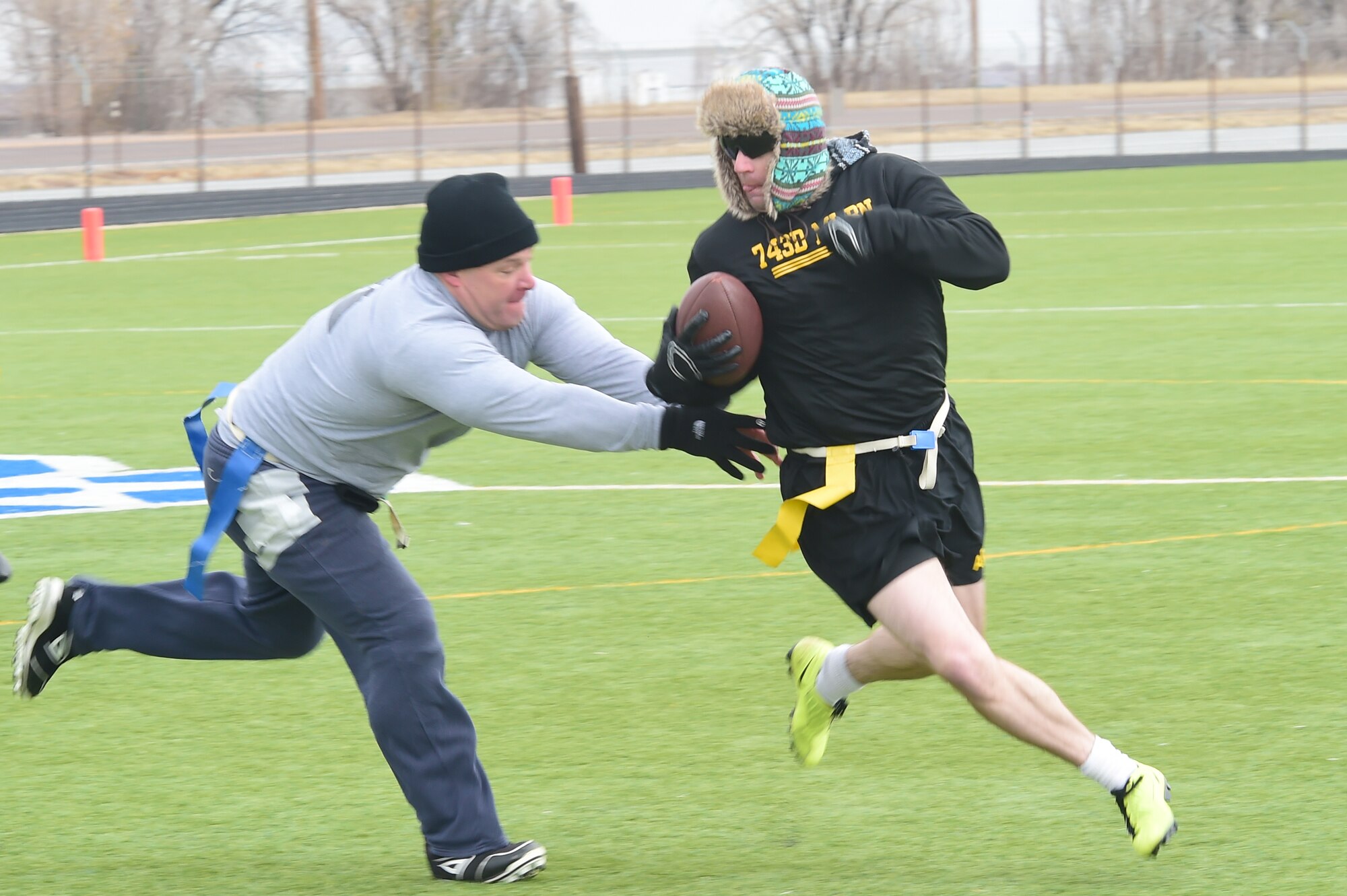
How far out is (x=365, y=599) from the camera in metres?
4.62

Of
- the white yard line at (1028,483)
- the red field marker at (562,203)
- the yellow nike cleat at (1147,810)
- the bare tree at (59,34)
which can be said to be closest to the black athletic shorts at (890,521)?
the yellow nike cleat at (1147,810)

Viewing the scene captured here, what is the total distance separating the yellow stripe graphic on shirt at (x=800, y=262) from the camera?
4.68 meters

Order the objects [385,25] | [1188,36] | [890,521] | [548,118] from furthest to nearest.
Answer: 1. [1188,36]
2. [385,25]
3. [548,118]
4. [890,521]

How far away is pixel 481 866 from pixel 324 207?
3062cm

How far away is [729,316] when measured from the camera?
4.66 metres

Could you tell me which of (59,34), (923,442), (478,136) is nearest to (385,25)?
(59,34)

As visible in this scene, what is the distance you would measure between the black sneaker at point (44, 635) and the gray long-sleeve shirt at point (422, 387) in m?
0.86

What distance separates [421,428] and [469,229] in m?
0.55

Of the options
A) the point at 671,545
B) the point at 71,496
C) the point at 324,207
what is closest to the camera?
the point at 671,545

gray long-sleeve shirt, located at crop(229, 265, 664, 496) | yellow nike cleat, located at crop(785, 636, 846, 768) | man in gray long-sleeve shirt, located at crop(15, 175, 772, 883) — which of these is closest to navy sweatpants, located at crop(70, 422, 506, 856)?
man in gray long-sleeve shirt, located at crop(15, 175, 772, 883)

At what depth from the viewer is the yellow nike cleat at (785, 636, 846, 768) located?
5.37 m

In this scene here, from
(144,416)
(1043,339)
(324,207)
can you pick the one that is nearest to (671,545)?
(144,416)

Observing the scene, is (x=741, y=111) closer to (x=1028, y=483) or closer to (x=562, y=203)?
(x=1028, y=483)

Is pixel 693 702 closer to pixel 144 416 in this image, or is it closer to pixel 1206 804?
pixel 1206 804
